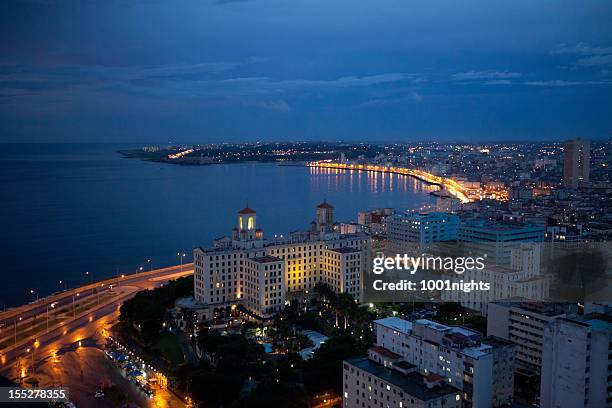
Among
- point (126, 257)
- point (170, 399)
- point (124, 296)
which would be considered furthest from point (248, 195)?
point (170, 399)

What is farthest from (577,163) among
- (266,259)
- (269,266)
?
(269,266)

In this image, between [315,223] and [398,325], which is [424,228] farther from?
[398,325]

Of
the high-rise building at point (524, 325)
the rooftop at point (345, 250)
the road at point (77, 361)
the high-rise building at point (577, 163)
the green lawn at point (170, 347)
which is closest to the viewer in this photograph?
the road at point (77, 361)

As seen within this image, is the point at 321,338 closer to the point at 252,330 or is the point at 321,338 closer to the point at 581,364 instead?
the point at 252,330

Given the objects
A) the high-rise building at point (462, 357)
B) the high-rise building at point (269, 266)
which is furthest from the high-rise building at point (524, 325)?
the high-rise building at point (269, 266)

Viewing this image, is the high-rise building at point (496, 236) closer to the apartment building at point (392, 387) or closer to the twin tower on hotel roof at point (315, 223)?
the twin tower on hotel roof at point (315, 223)

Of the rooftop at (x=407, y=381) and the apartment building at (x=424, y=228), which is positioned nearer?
the rooftop at (x=407, y=381)

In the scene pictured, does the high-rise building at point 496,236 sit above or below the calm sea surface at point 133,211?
above
